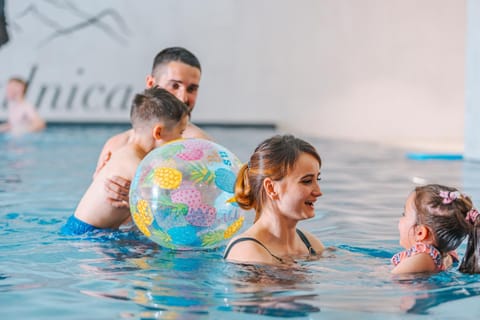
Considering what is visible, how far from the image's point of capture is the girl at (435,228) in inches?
146

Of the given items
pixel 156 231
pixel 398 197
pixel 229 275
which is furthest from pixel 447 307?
pixel 398 197

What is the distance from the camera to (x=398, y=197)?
7.24 metres

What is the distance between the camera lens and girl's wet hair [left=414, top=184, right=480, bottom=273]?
3.71 metres

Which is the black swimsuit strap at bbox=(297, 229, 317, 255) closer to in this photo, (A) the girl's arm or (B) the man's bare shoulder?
(A) the girl's arm

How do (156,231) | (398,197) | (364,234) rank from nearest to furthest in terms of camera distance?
(156,231) < (364,234) < (398,197)

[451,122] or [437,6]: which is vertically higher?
[437,6]

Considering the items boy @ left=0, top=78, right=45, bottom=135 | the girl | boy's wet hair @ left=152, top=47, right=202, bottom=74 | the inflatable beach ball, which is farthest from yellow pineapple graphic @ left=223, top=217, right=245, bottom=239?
boy @ left=0, top=78, right=45, bottom=135

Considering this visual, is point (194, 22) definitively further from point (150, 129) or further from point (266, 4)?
point (150, 129)

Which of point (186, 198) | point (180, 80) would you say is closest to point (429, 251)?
point (186, 198)

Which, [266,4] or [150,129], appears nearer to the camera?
[150,129]

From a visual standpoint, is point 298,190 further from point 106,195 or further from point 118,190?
point 106,195

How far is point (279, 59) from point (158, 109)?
1252 cm

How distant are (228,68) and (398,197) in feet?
33.0

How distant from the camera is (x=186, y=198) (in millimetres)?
4184
